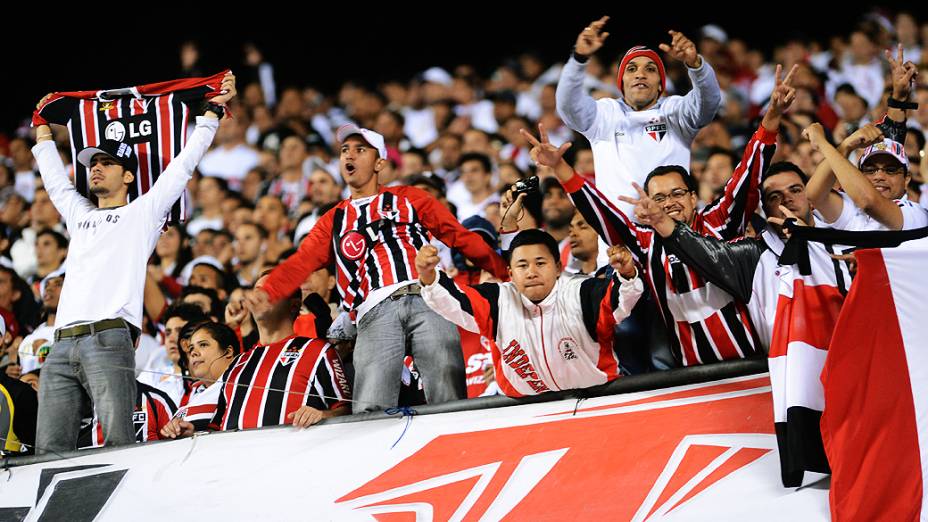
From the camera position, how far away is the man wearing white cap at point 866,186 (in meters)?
4.86

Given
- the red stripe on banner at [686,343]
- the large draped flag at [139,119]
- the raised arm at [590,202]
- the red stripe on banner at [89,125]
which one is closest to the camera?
the red stripe on banner at [686,343]

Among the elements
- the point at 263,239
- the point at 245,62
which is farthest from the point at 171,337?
the point at 245,62

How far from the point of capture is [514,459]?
188 inches

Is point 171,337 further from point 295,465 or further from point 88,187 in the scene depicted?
point 295,465

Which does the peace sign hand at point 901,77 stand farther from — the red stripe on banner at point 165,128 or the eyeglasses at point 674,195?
the red stripe on banner at point 165,128

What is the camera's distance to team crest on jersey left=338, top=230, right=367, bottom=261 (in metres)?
6.15

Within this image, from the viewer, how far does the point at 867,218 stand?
5449 mm

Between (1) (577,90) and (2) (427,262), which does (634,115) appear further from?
(2) (427,262)

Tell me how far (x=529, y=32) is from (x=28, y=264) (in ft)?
24.5

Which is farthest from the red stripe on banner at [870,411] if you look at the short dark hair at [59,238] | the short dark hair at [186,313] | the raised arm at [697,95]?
the short dark hair at [59,238]

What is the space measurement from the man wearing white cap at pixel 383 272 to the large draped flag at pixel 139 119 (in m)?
0.89

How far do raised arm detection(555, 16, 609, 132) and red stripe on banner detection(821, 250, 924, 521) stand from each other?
2.46 metres

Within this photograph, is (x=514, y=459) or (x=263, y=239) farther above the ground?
(x=263, y=239)

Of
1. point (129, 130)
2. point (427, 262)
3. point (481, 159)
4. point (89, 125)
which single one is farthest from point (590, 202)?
point (481, 159)
